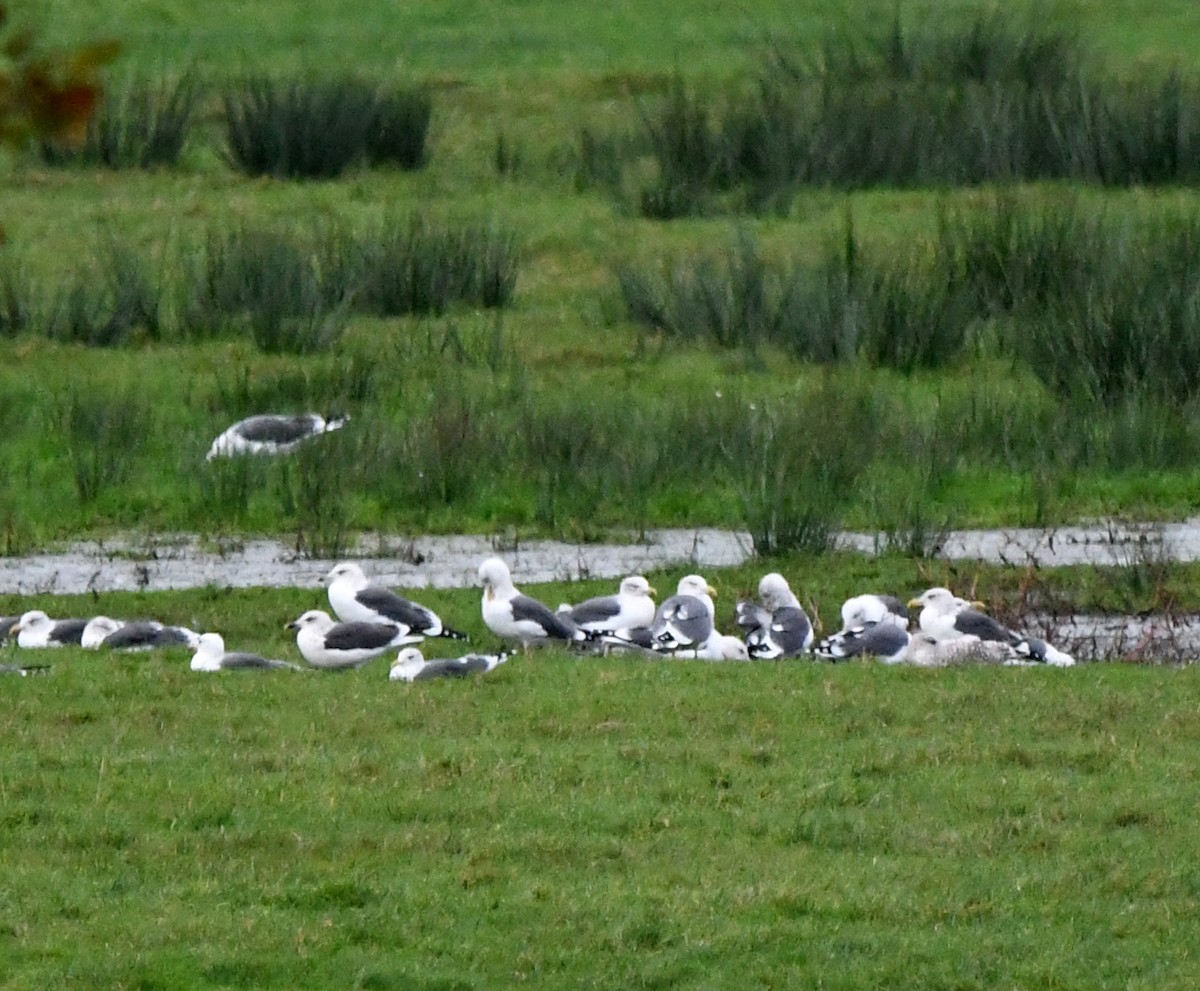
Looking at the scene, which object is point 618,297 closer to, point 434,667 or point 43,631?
point 43,631

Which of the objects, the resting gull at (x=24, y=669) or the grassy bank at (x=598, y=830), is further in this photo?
the resting gull at (x=24, y=669)

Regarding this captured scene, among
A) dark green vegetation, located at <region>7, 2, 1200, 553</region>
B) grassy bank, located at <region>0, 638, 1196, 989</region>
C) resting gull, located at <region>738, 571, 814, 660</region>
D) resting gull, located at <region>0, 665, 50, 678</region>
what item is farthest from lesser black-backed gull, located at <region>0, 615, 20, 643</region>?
resting gull, located at <region>738, 571, 814, 660</region>

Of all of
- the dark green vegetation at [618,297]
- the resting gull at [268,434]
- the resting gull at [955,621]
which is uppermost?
the resting gull at [955,621]

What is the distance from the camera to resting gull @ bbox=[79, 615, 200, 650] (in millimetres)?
9703

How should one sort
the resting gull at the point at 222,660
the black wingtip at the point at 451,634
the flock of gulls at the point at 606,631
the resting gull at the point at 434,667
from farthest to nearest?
the black wingtip at the point at 451,634 < the flock of gulls at the point at 606,631 < the resting gull at the point at 222,660 < the resting gull at the point at 434,667

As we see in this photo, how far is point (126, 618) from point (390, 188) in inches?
414

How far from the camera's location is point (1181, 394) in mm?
14125

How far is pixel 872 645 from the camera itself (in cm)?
965

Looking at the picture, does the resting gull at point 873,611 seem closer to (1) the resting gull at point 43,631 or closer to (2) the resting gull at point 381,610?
(2) the resting gull at point 381,610

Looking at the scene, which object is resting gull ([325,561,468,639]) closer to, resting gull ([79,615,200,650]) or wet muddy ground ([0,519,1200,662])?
resting gull ([79,615,200,650])

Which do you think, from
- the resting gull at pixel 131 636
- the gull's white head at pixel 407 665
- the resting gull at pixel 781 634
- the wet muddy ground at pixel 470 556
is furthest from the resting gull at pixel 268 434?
the gull's white head at pixel 407 665

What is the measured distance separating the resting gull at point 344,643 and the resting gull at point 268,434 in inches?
134

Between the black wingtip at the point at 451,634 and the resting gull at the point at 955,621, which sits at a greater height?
the resting gull at the point at 955,621

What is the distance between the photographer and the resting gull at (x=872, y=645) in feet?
31.5
